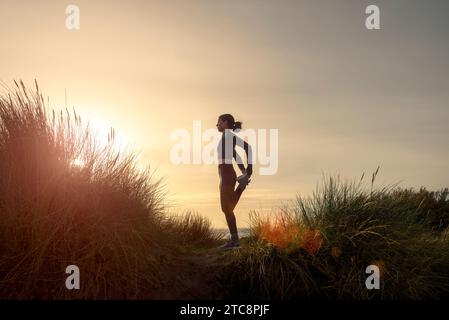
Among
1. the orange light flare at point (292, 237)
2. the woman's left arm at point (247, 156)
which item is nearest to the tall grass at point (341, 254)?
the orange light flare at point (292, 237)

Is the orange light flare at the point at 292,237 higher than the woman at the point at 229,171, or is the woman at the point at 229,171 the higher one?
the woman at the point at 229,171

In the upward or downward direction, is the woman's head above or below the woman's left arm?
above

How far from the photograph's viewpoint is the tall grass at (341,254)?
659 centimetres

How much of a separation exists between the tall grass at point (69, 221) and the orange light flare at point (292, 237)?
4.53 feet

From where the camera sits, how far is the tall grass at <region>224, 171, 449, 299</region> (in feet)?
21.6

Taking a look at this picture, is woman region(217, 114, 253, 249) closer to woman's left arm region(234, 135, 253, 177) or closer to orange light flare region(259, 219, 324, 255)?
woman's left arm region(234, 135, 253, 177)

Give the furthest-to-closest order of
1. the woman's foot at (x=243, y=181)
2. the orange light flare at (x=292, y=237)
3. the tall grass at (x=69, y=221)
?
the woman's foot at (x=243, y=181) → the orange light flare at (x=292, y=237) → the tall grass at (x=69, y=221)

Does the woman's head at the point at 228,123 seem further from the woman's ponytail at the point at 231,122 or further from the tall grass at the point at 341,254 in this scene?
the tall grass at the point at 341,254

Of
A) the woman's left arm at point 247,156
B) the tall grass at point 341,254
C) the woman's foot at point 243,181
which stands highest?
the woman's left arm at point 247,156

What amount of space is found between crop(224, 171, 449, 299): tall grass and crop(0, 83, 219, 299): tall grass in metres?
1.16

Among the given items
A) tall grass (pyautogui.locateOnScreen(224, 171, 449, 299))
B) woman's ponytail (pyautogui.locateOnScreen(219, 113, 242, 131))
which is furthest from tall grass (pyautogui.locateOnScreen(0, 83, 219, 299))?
woman's ponytail (pyautogui.locateOnScreen(219, 113, 242, 131))

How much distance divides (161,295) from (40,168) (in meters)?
2.46

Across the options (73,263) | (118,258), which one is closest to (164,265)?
(118,258)
